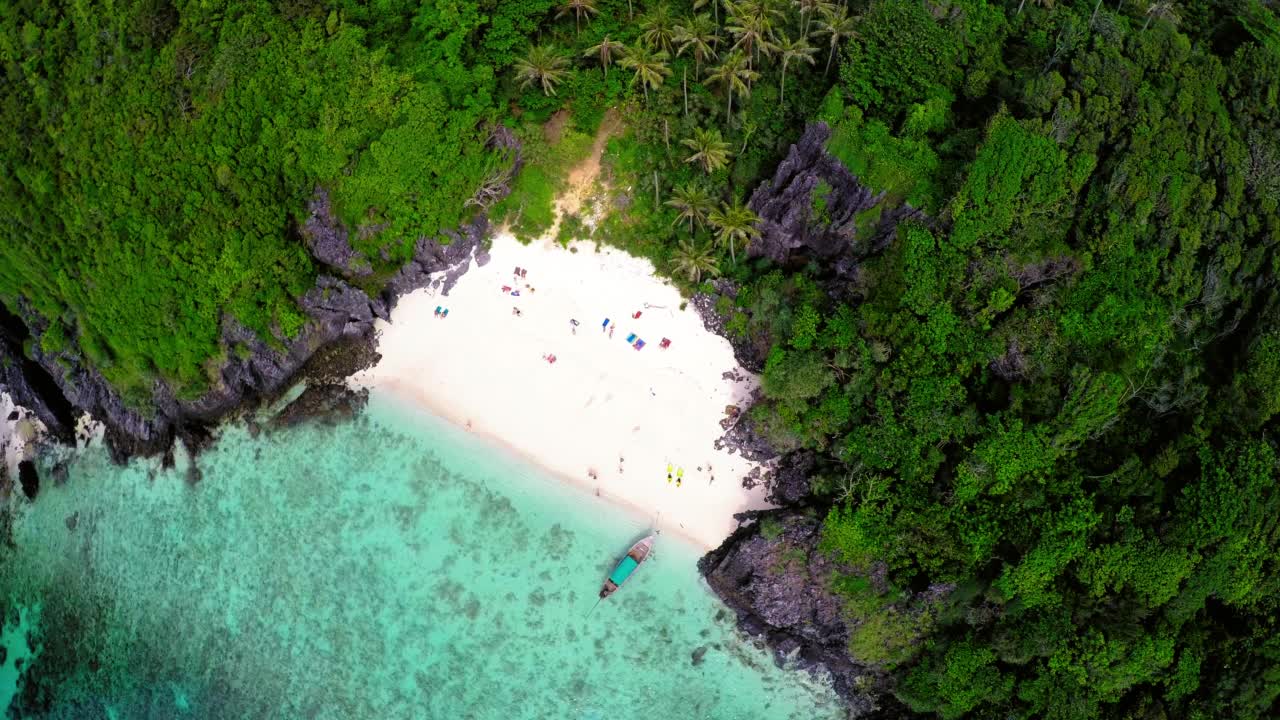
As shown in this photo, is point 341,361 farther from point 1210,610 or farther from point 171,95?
point 1210,610

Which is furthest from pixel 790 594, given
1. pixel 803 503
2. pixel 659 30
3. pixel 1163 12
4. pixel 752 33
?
pixel 1163 12

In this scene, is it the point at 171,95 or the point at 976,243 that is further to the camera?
the point at 171,95

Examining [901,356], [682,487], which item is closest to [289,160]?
[682,487]

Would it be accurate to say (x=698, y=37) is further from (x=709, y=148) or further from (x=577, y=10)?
(x=577, y=10)

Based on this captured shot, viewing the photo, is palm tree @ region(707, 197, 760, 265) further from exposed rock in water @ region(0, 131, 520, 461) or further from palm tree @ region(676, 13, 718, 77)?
exposed rock in water @ region(0, 131, 520, 461)

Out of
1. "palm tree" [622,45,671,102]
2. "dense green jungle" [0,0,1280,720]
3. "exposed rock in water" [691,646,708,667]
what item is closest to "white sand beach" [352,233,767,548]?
"dense green jungle" [0,0,1280,720]

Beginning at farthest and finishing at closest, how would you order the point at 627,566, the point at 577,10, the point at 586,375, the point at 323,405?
the point at 323,405
the point at 577,10
the point at 586,375
the point at 627,566
